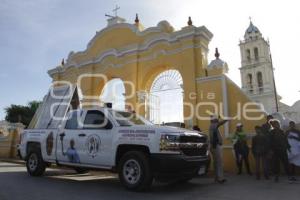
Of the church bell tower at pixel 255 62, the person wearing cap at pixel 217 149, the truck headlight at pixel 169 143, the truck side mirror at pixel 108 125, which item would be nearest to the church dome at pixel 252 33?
the church bell tower at pixel 255 62

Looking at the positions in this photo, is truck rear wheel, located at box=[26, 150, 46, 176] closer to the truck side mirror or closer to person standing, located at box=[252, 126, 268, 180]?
the truck side mirror

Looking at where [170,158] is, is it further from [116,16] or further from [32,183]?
[116,16]

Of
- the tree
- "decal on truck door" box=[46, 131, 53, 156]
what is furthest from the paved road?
the tree

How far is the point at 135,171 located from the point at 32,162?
4.35m

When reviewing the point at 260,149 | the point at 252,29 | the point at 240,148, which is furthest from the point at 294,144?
the point at 252,29

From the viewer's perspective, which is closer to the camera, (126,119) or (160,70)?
(126,119)

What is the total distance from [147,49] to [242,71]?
126 ft

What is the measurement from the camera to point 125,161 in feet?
21.5

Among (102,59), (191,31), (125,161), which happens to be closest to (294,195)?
(125,161)

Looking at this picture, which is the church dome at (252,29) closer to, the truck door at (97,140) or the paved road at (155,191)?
the paved road at (155,191)

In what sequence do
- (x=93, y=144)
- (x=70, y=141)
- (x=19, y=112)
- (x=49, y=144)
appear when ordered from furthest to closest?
1. (x=19, y=112)
2. (x=49, y=144)
3. (x=70, y=141)
4. (x=93, y=144)

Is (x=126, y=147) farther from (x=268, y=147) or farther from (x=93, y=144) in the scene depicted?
(x=268, y=147)

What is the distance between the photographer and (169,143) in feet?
20.0

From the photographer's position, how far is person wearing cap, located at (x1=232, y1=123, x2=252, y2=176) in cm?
938
